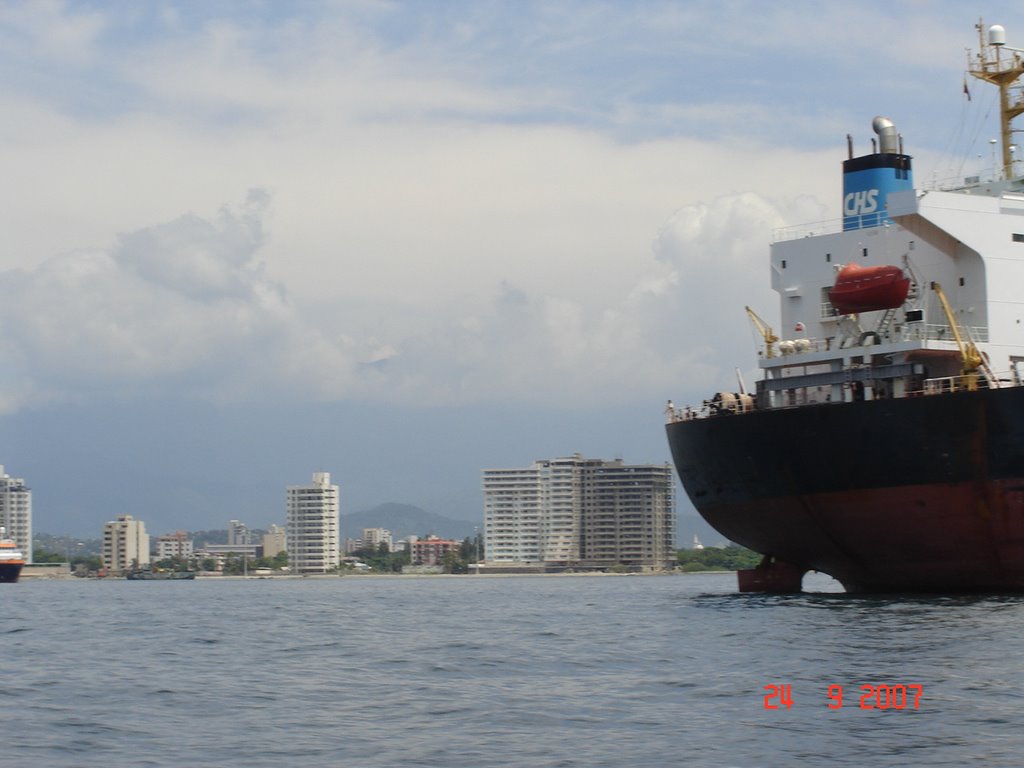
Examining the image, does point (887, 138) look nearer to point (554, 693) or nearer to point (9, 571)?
point (554, 693)

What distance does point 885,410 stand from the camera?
35875 millimetres

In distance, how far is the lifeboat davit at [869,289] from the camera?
124ft

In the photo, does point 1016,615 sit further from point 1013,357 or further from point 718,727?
point 718,727

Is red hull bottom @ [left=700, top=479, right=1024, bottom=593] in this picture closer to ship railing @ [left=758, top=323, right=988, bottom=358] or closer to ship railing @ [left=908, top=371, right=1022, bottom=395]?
ship railing @ [left=908, top=371, right=1022, bottom=395]

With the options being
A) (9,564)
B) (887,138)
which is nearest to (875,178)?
(887,138)

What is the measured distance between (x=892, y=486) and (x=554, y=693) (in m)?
15.4

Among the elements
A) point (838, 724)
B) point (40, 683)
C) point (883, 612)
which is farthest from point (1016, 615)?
point (40, 683)

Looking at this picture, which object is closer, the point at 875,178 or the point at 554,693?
the point at 554,693
